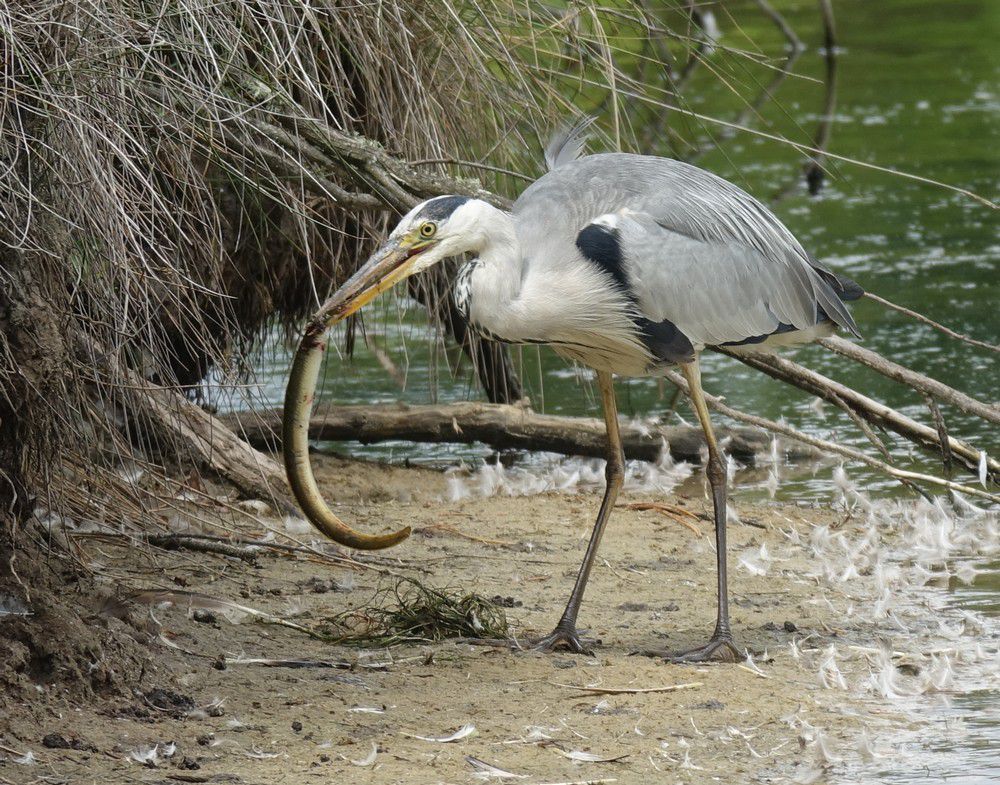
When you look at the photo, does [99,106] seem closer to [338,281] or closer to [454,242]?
[454,242]

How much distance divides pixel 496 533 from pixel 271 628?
147 centimetres

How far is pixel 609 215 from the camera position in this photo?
491cm

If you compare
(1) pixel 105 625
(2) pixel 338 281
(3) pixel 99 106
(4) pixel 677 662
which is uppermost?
(3) pixel 99 106

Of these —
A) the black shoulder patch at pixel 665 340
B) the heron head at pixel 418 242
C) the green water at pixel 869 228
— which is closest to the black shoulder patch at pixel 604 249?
the black shoulder patch at pixel 665 340

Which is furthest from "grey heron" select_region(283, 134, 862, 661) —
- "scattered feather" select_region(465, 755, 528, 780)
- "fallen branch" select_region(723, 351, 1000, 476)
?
"scattered feather" select_region(465, 755, 528, 780)

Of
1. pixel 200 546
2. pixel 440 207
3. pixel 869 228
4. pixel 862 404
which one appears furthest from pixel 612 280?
pixel 869 228

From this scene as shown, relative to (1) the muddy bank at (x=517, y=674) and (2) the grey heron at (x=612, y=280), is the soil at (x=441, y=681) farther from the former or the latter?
(2) the grey heron at (x=612, y=280)

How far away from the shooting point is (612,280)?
4.86m

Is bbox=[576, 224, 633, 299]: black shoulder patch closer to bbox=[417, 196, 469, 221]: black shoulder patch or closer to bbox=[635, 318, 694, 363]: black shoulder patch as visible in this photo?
bbox=[635, 318, 694, 363]: black shoulder patch

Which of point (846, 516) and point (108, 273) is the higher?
point (108, 273)

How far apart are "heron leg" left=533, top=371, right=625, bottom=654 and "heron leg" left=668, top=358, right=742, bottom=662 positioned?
0.29 meters

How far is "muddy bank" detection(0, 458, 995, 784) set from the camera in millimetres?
3861

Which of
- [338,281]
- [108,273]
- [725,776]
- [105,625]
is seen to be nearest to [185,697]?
[105,625]

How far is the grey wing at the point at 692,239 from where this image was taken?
4.94m
